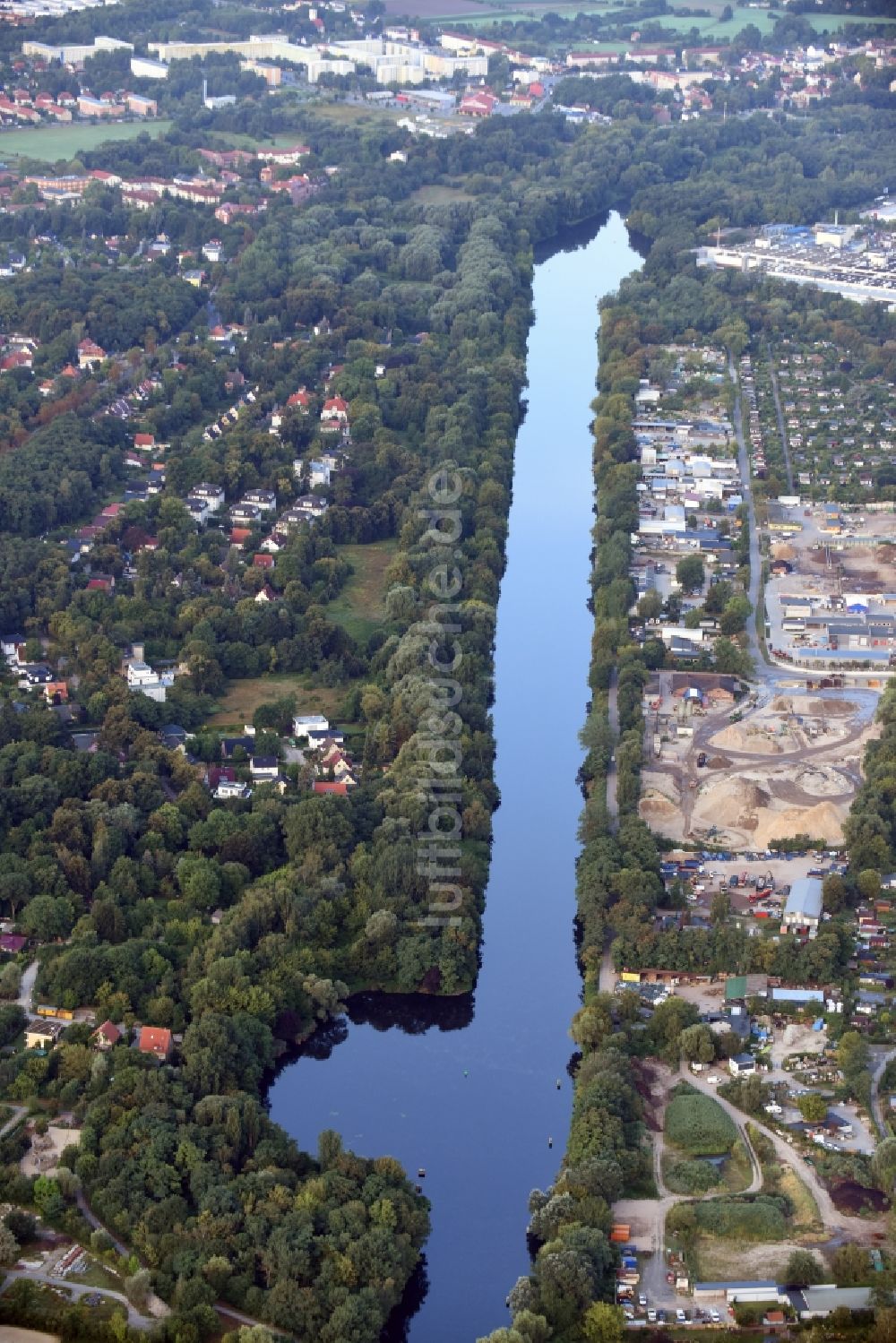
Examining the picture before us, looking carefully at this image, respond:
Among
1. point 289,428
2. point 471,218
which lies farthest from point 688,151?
point 289,428

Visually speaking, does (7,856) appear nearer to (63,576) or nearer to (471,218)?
(63,576)

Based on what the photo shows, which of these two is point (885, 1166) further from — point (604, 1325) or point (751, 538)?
point (751, 538)

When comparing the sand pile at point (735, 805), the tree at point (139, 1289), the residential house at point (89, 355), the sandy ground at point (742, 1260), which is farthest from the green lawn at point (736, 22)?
the tree at point (139, 1289)

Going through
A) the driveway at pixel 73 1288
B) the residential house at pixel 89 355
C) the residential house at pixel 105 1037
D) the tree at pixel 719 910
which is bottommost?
the driveway at pixel 73 1288

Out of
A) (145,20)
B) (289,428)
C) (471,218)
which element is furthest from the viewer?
(145,20)

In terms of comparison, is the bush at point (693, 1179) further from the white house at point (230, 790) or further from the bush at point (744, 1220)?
the white house at point (230, 790)

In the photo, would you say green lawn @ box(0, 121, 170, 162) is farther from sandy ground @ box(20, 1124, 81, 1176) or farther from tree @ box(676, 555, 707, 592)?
sandy ground @ box(20, 1124, 81, 1176)

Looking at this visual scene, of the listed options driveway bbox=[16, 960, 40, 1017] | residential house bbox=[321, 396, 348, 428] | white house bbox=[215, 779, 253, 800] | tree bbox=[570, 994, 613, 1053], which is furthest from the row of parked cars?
residential house bbox=[321, 396, 348, 428]
